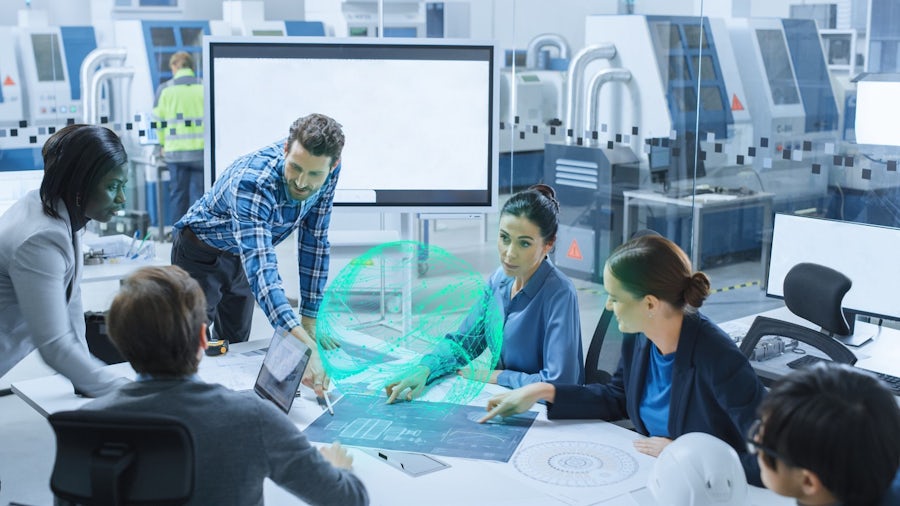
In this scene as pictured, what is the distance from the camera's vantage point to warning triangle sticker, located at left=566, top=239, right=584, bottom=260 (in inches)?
260

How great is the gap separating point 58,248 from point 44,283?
0.34 ft

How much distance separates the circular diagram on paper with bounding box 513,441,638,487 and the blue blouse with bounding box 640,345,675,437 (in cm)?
19

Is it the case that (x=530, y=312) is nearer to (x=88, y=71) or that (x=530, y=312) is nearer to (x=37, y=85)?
(x=88, y=71)

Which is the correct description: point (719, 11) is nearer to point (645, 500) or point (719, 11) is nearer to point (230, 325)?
point (230, 325)

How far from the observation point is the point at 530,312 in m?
2.85

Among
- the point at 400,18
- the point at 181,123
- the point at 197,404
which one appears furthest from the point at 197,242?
the point at 400,18

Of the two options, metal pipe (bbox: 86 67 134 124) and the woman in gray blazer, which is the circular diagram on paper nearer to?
the woman in gray blazer

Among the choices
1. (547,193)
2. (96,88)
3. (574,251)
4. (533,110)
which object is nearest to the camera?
(547,193)

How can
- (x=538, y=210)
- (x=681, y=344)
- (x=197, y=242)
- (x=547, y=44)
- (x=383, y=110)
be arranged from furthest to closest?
(x=547, y=44), (x=383, y=110), (x=197, y=242), (x=538, y=210), (x=681, y=344)

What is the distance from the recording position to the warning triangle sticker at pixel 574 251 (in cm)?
659

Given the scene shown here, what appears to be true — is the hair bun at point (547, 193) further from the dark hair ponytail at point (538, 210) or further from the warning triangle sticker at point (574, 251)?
the warning triangle sticker at point (574, 251)

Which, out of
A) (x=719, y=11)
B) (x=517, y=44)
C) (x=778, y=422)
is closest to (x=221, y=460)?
(x=778, y=422)

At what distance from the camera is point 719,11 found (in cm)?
564

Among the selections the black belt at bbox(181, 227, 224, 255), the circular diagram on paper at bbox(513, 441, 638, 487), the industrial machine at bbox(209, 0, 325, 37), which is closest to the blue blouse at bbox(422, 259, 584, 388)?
the circular diagram on paper at bbox(513, 441, 638, 487)
